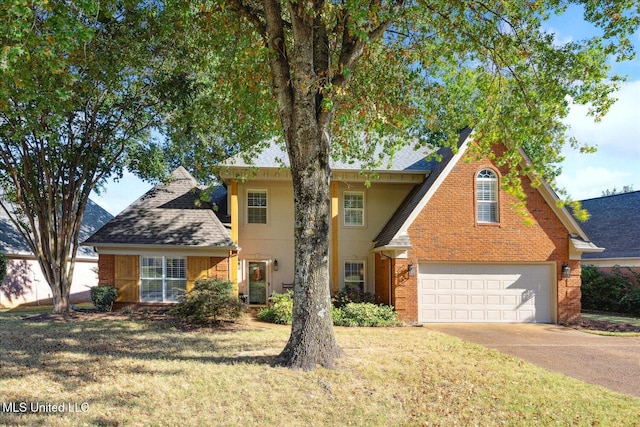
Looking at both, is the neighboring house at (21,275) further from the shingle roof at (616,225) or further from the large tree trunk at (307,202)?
the shingle roof at (616,225)

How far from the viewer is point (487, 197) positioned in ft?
52.4

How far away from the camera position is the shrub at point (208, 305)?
13.7 meters

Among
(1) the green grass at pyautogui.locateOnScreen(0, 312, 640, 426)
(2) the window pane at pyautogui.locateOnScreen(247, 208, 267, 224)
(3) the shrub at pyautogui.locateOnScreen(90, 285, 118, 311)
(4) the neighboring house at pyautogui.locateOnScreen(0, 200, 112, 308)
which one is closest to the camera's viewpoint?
(1) the green grass at pyautogui.locateOnScreen(0, 312, 640, 426)

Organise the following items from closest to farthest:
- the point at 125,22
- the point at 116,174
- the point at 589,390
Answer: the point at 589,390 → the point at 125,22 → the point at 116,174

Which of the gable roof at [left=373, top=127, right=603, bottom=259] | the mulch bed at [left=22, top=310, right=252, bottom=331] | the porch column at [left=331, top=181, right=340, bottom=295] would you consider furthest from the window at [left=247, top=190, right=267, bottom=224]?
the gable roof at [left=373, top=127, right=603, bottom=259]

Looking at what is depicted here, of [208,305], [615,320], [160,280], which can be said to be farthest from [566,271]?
[160,280]

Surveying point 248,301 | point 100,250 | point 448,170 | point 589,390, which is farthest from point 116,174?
point 589,390

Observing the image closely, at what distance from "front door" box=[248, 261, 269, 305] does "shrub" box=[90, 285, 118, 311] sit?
16.2 feet

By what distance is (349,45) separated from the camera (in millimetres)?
9117

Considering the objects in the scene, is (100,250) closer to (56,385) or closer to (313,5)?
(56,385)

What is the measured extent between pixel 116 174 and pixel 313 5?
41.6 ft

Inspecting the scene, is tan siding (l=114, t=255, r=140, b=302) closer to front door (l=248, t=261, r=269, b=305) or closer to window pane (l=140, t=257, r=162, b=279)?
window pane (l=140, t=257, r=162, b=279)

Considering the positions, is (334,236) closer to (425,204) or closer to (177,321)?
(425,204)

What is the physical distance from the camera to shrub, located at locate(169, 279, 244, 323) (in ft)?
45.1
